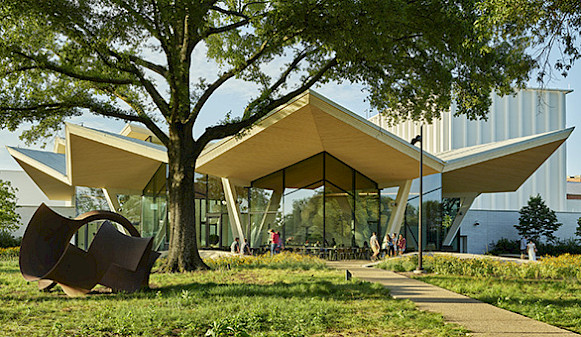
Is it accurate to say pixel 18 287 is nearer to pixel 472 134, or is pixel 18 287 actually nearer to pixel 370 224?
pixel 370 224

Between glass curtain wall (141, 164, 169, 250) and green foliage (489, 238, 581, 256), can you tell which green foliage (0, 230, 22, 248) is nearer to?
glass curtain wall (141, 164, 169, 250)

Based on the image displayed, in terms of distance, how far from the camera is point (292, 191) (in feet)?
86.7

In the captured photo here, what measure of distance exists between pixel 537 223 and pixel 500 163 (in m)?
14.3

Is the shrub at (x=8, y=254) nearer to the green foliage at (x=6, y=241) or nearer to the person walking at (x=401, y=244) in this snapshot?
the green foliage at (x=6, y=241)

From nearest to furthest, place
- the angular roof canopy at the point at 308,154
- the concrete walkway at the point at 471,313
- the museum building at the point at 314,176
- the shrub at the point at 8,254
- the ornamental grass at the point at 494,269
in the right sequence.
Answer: the concrete walkway at the point at 471,313, the ornamental grass at the point at 494,269, the angular roof canopy at the point at 308,154, the museum building at the point at 314,176, the shrub at the point at 8,254

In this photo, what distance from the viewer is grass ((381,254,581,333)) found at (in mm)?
8852

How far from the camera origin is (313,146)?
23812mm

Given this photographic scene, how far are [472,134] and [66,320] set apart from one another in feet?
166

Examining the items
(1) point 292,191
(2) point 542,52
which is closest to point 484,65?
(2) point 542,52

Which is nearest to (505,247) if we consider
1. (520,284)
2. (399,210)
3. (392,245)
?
(399,210)

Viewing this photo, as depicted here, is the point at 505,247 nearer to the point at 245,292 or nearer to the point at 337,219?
the point at 337,219

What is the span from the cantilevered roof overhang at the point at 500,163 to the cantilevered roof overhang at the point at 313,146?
8.88ft

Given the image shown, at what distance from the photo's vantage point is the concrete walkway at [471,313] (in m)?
7.30

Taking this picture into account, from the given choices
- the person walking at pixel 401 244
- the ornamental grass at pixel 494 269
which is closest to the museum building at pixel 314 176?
the person walking at pixel 401 244
